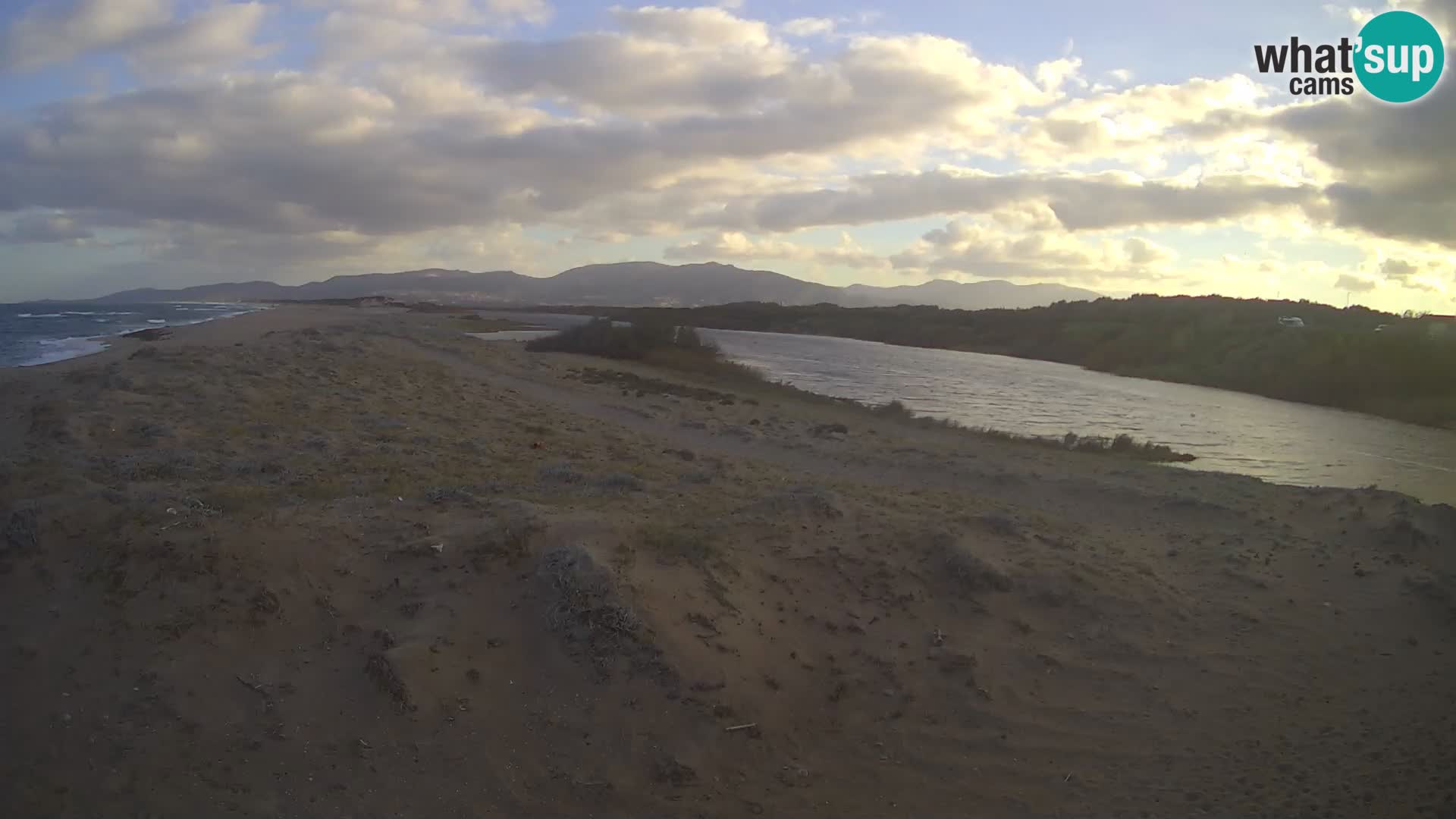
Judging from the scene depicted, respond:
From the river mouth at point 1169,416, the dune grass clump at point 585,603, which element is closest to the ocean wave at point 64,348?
the river mouth at point 1169,416

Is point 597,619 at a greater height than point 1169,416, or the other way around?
point 597,619

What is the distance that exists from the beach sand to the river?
1180 cm

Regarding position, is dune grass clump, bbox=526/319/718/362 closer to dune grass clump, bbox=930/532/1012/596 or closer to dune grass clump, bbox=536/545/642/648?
dune grass clump, bbox=930/532/1012/596

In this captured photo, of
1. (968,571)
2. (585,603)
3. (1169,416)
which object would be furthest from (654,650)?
(1169,416)

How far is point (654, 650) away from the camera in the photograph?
5.84m

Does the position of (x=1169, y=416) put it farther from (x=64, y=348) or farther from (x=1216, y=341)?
(x=64, y=348)

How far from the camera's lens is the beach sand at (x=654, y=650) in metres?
4.97

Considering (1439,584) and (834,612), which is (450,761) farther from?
(1439,584)

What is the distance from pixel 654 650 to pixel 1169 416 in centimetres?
3098

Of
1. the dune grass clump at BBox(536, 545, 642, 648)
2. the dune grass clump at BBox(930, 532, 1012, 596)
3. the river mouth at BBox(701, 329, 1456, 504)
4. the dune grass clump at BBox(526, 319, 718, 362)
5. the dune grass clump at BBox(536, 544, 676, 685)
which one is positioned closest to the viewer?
the dune grass clump at BBox(536, 544, 676, 685)

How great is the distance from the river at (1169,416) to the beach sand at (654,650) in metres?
11.8

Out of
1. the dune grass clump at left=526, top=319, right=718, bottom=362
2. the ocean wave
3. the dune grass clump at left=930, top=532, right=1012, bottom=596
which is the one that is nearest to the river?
the dune grass clump at left=526, top=319, right=718, bottom=362

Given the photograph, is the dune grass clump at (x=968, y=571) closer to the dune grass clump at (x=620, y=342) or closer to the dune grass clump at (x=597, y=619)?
the dune grass clump at (x=597, y=619)

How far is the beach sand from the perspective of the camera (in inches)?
196
